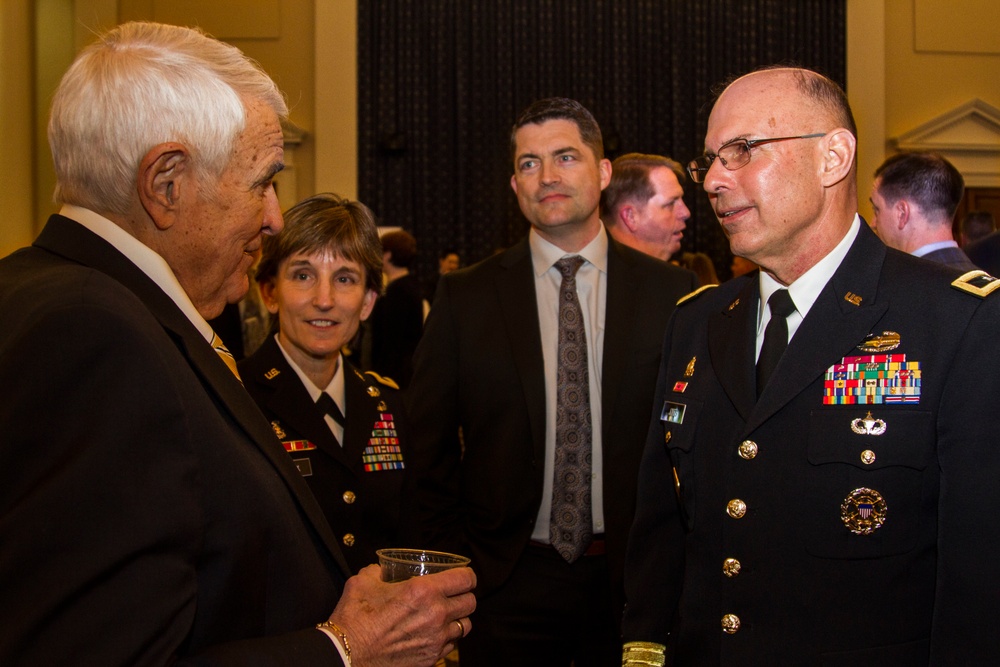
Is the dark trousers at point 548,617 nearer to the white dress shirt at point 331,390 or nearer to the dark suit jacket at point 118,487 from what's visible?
the white dress shirt at point 331,390

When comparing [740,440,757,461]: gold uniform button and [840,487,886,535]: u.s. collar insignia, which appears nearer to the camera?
[840,487,886,535]: u.s. collar insignia

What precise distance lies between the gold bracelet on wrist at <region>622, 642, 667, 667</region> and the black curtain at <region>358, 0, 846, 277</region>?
893 cm

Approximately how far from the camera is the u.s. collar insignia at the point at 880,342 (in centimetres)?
158

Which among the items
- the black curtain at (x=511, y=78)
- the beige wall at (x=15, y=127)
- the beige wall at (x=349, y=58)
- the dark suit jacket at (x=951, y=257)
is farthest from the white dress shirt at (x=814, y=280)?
the black curtain at (x=511, y=78)

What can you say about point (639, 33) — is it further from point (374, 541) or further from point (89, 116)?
point (89, 116)

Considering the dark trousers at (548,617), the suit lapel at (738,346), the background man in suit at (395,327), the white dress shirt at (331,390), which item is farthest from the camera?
the background man in suit at (395,327)

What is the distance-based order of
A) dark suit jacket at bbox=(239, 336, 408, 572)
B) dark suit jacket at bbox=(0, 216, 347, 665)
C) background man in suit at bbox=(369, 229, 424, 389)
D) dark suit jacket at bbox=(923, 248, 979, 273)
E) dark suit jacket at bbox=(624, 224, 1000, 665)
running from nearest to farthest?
dark suit jacket at bbox=(0, 216, 347, 665)
dark suit jacket at bbox=(624, 224, 1000, 665)
dark suit jacket at bbox=(239, 336, 408, 572)
dark suit jacket at bbox=(923, 248, 979, 273)
background man in suit at bbox=(369, 229, 424, 389)

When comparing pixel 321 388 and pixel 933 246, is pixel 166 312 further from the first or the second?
pixel 933 246

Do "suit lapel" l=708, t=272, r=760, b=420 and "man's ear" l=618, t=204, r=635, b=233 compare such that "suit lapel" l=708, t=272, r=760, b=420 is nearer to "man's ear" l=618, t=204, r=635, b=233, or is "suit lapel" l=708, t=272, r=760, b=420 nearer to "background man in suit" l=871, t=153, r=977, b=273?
"man's ear" l=618, t=204, r=635, b=233

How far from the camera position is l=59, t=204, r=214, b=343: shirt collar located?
116cm

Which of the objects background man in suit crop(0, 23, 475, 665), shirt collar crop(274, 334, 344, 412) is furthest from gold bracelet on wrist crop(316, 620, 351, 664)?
shirt collar crop(274, 334, 344, 412)

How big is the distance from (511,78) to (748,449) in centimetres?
979

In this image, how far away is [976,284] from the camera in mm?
1559

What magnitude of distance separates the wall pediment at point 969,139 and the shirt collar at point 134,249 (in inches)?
429
